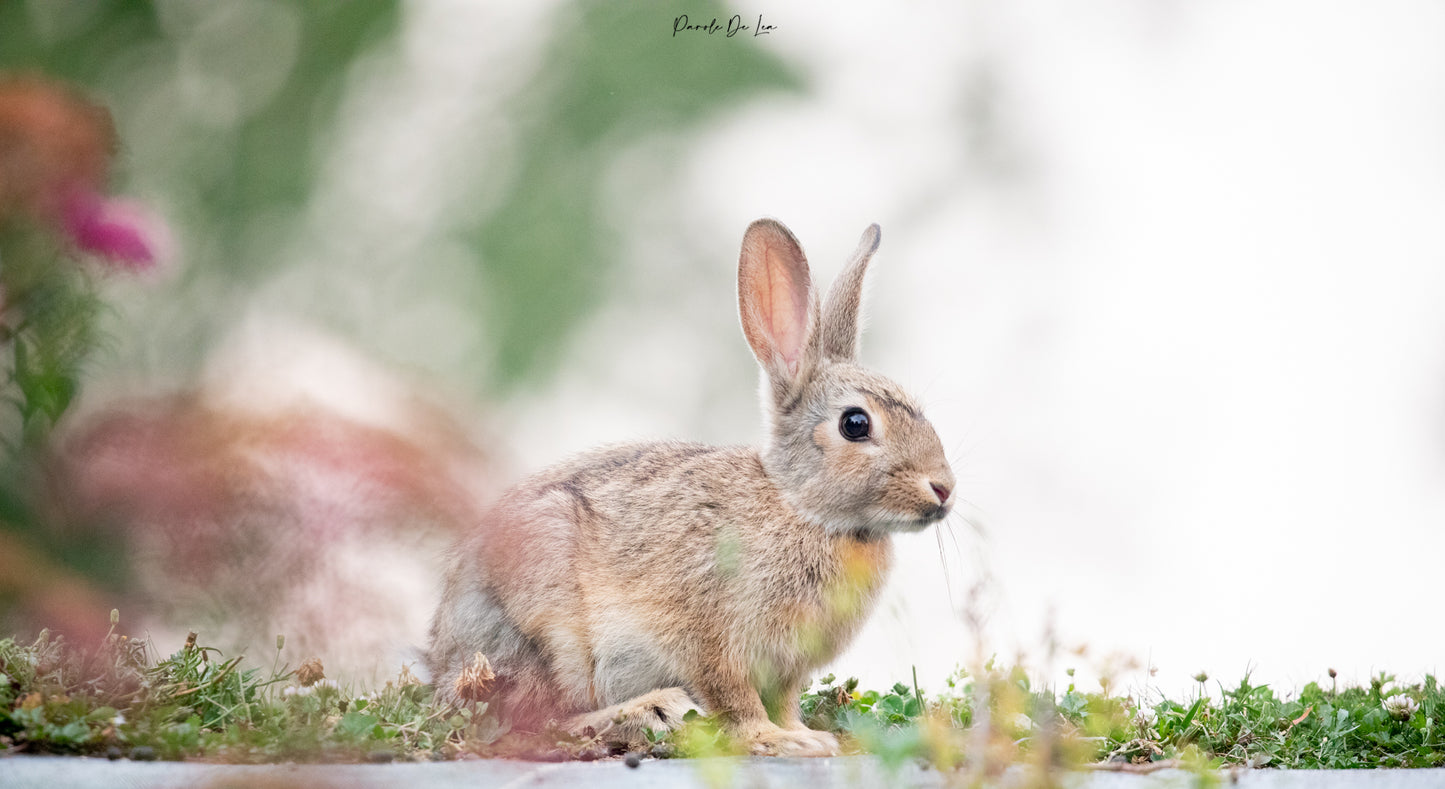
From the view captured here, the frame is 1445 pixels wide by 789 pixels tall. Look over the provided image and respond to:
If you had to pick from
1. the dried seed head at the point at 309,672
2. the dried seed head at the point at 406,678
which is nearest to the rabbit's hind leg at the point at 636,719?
the dried seed head at the point at 406,678

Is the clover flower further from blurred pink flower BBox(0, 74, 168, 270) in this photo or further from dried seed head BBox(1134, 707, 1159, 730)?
blurred pink flower BBox(0, 74, 168, 270)

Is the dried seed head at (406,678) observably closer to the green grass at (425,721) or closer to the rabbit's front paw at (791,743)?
the green grass at (425,721)

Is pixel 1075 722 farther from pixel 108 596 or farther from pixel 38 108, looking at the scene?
pixel 38 108

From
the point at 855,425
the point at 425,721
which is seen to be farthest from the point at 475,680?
the point at 855,425

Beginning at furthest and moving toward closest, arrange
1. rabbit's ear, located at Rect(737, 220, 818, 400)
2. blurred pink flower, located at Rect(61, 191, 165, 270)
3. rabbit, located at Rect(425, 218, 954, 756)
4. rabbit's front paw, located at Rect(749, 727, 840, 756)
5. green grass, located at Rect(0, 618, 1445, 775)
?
rabbit's ear, located at Rect(737, 220, 818, 400)
blurred pink flower, located at Rect(61, 191, 165, 270)
rabbit, located at Rect(425, 218, 954, 756)
rabbit's front paw, located at Rect(749, 727, 840, 756)
green grass, located at Rect(0, 618, 1445, 775)

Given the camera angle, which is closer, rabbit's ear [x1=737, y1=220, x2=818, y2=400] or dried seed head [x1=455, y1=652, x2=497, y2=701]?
dried seed head [x1=455, y1=652, x2=497, y2=701]

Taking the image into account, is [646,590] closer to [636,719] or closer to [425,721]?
[636,719]

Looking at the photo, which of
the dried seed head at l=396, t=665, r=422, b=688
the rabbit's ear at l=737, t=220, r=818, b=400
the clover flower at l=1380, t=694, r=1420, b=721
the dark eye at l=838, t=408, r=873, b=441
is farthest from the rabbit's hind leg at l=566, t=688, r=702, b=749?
the clover flower at l=1380, t=694, r=1420, b=721

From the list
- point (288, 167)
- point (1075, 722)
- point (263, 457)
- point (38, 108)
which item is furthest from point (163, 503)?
point (1075, 722)
